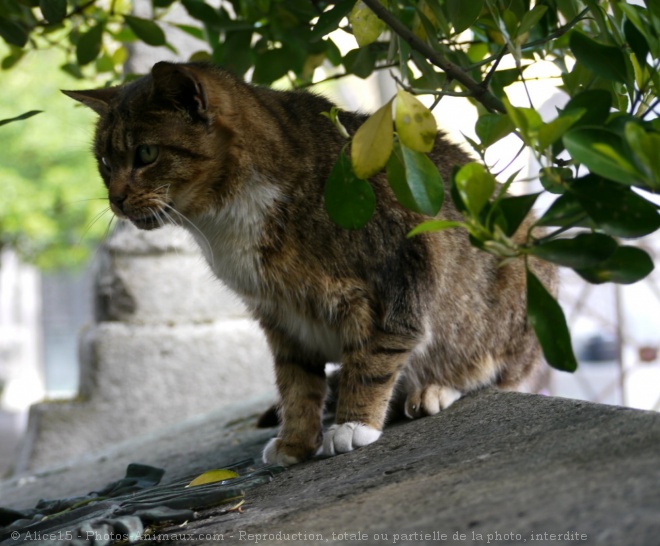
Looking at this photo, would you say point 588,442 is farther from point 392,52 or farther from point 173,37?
point 173,37

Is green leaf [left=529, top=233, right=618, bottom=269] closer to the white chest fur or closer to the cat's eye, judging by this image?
the white chest fur

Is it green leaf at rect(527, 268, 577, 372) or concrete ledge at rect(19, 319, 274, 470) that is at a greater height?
green leaf at rect(527, 268, 577, 372)

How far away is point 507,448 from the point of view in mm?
1678

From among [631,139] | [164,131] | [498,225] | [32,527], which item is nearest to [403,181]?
[498,225]

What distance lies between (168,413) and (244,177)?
2.42 meters

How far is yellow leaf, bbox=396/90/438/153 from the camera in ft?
5.22

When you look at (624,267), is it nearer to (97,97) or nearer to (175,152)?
(175,152)

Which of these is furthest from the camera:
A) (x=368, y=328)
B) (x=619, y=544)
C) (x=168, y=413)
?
(x=168, y=413)

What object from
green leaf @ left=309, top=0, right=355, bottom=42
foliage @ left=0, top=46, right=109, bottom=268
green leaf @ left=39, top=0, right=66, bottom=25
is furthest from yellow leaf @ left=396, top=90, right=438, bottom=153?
foliage @ left=0, top=46, right=109, bottom=268

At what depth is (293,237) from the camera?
92.4 inches

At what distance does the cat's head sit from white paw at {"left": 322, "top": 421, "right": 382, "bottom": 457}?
708 millimetres

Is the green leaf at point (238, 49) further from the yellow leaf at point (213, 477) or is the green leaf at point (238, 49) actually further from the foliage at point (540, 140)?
the yellow leaf at point (213, 477)

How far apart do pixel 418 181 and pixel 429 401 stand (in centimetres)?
104

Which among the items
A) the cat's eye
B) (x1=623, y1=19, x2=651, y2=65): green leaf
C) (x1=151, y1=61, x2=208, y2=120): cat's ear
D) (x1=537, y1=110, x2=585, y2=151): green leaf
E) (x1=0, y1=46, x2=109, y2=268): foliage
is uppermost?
(x1=0, y1=46, x2=109, y2=268): foliage
